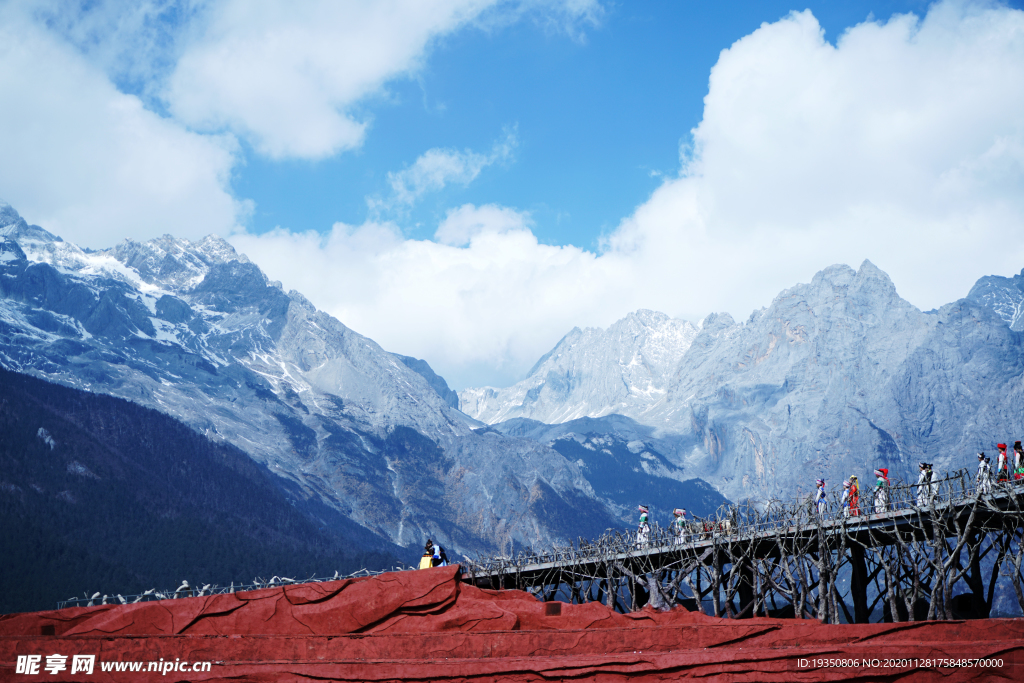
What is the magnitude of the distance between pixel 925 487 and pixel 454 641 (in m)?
20.9

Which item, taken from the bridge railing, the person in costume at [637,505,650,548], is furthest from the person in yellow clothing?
the bridge railing

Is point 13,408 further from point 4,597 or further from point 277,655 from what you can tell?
point 277,655

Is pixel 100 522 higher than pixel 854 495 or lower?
higher

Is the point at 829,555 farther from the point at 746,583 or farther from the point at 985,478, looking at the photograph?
the point at 985,478

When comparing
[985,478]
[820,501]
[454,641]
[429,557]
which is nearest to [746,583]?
[820,501]

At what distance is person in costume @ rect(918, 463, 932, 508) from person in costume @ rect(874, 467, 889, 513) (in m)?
1.28

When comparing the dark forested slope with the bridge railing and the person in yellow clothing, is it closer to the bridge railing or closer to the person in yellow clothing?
the bridge railing

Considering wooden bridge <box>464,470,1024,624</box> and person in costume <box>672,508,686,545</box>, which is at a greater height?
person in costume <box>672,508,686,545</box>

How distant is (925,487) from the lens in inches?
1404

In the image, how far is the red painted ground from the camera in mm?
23719

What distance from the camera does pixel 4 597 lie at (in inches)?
4729

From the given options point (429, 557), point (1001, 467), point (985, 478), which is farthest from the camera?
point (1001, 467)

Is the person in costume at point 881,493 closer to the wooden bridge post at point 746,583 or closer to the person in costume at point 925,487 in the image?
the person in costume at point 925,487

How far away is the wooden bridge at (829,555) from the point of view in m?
34.9
